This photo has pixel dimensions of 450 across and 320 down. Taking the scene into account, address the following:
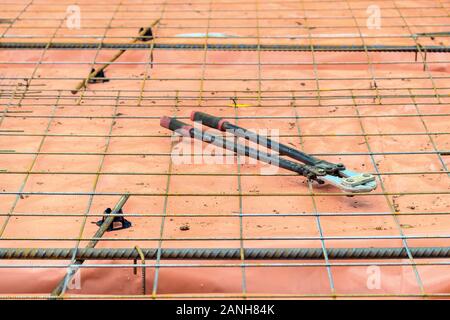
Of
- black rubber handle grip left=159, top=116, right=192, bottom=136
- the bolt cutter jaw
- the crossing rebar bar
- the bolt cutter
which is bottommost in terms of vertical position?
the crossing rebar bar

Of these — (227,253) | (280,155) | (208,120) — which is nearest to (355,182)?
(280,155)

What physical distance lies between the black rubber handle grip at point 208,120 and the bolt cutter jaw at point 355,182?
68 centimetres

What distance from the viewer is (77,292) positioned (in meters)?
2.93

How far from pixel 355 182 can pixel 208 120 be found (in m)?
0.86

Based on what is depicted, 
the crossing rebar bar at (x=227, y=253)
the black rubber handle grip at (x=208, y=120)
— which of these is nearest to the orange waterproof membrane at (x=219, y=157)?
the crossing rebar bar at (x=227, y=253)

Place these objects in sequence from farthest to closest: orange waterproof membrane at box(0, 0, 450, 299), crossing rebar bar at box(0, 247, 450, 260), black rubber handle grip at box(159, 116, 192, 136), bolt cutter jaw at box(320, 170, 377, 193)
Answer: black rubber handle grip at box(159, 116, 192, 136) → bolt cutter jaw at box(320, 170, 377, 193) → orange waterproof membrane at box(0, 0, 450, 299) → crossing rebar bar at box(0, 247, 450, 260)

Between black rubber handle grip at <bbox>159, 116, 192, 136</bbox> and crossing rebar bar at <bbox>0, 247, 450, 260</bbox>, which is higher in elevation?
black rubber handle grip at <bbox>159, 116, 192, 136</bbox>

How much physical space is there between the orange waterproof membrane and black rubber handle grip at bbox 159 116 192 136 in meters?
0.07

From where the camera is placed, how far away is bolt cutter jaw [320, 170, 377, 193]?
319 centimetres

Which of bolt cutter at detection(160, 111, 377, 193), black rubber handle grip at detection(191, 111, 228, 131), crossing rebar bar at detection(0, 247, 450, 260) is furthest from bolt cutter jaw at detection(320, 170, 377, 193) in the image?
black rubber handle grip at detection(191, 111, 228, 131)

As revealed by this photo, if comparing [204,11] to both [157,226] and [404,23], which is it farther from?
[157,226]

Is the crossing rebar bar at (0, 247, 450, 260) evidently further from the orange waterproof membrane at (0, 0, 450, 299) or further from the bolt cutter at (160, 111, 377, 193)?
the bolt cutter at (160, 111, 377, 193)

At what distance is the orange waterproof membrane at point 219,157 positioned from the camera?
2.94 m
